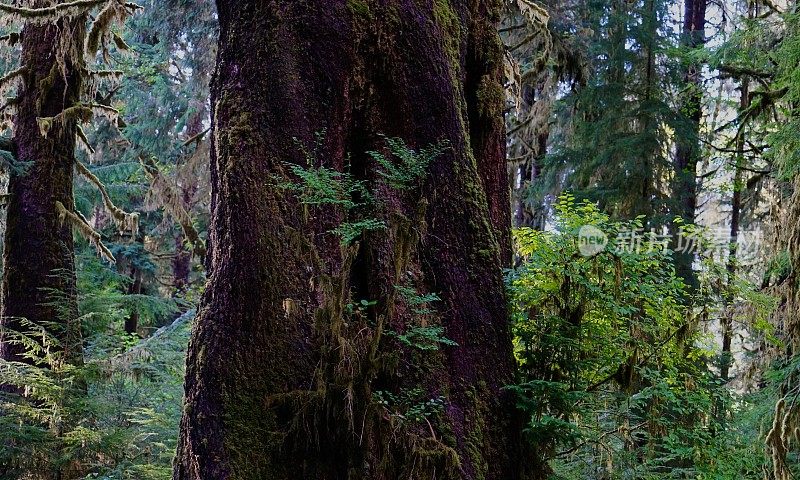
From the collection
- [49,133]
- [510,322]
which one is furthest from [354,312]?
[49,133]

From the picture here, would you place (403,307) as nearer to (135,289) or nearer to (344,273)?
(344,273)

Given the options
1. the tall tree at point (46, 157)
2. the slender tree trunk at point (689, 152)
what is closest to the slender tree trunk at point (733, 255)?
the slender tree trunk at point (689, 152)

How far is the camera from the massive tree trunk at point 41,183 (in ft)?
27.7

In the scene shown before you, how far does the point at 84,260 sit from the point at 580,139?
10.6 meters

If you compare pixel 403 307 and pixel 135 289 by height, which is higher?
pixel 403 307

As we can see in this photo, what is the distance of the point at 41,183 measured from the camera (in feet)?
28.9

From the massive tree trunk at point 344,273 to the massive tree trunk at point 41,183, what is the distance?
510 centimetres

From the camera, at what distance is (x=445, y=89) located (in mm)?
4688

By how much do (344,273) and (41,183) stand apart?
6.67 m

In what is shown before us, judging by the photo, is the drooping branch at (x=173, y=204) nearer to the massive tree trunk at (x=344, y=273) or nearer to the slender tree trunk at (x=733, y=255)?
the massive tree trunk at (x=344, y=273)

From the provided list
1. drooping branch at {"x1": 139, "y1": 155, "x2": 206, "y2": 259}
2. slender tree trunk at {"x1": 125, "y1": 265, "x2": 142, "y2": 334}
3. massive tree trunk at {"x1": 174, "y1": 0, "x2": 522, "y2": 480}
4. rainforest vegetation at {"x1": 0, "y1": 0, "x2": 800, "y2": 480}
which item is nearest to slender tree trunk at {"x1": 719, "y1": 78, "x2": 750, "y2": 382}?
rainforest vegetation at {"x1": 0, "y1": 0, "x2": 800, "y2": 480}

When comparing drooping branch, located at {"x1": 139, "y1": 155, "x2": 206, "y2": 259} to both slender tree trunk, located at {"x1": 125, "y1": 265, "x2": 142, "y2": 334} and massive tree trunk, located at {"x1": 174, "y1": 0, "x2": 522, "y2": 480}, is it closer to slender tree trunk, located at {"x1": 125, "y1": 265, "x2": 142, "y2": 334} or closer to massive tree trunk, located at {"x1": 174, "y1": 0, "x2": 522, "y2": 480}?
massive tree trunk, located at {"x1": 174, "y1": 0, "x2": 522, "y2": 480}

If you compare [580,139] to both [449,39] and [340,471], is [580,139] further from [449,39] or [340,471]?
[340,471]

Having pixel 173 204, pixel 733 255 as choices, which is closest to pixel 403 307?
pixel 733 255
